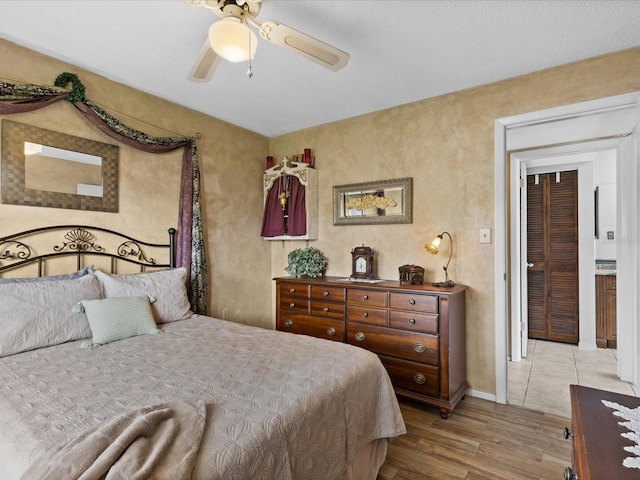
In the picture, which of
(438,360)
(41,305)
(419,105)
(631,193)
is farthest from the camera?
(419,105)

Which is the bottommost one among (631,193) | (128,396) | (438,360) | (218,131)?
(438,360)

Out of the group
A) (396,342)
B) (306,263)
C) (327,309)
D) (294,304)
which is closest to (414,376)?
(396,342)

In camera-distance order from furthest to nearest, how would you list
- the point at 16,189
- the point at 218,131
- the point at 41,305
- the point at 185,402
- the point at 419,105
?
the point at 218,131
the point at 419,105
the point at 16,189
the point at 41,305
the point at 185,402

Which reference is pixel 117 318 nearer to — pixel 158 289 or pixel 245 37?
pixel 158 289

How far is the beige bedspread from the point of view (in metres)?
1.02

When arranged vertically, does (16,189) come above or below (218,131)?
below

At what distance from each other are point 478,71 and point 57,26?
281 centimetres

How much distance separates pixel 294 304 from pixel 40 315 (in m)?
1.89

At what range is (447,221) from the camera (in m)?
2.90

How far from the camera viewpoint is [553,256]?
4.26m

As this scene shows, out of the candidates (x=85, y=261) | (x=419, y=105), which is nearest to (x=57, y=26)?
(x=85, y=261)

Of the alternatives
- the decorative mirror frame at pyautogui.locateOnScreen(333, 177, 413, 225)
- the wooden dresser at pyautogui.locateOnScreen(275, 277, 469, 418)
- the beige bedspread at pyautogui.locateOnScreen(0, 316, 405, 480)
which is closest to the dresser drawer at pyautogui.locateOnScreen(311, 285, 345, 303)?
the wooden dresser at pyautogui.locateOnScreen(275, 277, 469, 418)

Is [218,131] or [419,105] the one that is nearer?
[419,105]

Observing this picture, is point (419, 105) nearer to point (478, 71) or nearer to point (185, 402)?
point (478, 71)
